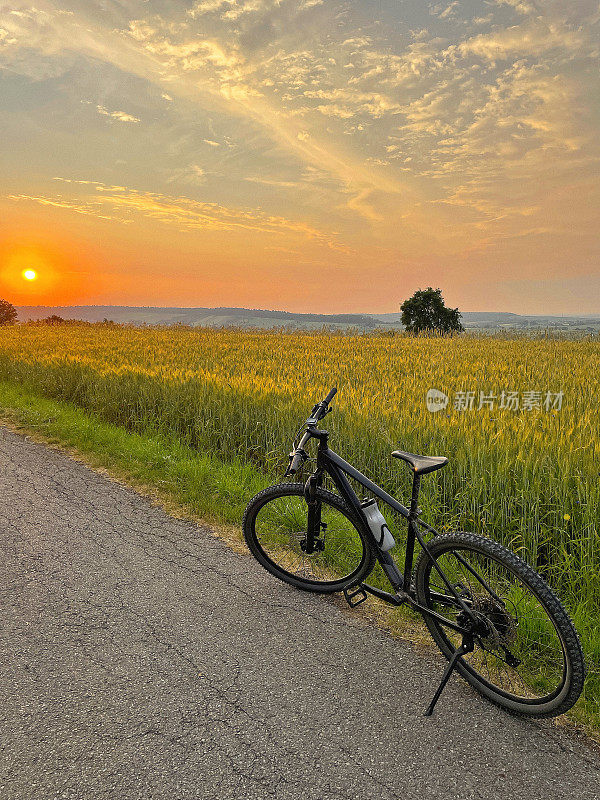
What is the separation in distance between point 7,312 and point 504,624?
83.3 meters

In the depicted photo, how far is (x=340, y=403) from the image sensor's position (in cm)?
742

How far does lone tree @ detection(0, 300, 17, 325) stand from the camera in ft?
241

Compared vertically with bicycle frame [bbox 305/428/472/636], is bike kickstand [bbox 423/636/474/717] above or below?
below

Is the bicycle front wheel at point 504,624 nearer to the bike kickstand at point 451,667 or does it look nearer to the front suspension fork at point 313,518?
the bike kickstand at point 451,667

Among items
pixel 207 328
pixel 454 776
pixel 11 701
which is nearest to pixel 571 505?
pixel 454 776

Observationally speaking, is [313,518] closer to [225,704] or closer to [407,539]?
[407,539]

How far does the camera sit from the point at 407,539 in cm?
379

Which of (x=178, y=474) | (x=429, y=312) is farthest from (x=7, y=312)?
(x=178, y=474)

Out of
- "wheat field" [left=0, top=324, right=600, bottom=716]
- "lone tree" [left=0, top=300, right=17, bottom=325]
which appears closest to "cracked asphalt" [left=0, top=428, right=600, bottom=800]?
"wheat field" [left=0, top=324, right=600, bottom=716]

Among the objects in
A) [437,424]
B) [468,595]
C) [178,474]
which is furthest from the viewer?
[178,474]

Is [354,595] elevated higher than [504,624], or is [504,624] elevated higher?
[504,624]

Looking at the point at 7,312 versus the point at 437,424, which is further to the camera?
the point at 7,312

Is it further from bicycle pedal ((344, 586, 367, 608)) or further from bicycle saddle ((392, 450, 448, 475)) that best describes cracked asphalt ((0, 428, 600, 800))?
bicycle saddle ((392, 450, 448, 475))

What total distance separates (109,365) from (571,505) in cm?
1105
